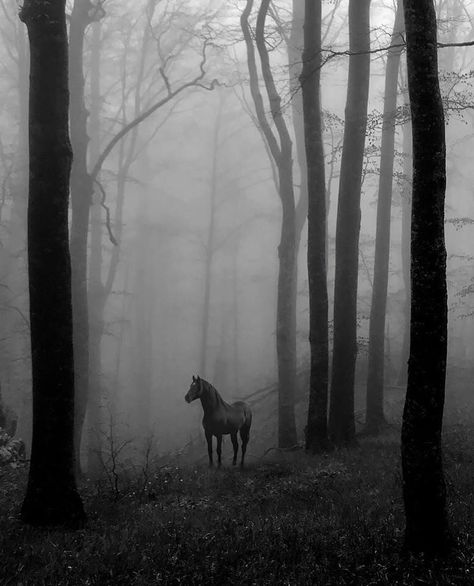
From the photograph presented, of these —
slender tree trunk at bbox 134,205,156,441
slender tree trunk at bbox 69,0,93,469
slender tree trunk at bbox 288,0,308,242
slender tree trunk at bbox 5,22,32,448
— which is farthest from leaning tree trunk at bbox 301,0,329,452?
slender tree trunk at bbox 134,205,156,441

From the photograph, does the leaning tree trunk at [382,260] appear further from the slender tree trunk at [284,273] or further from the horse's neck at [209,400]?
the horse's neck at [209,400]

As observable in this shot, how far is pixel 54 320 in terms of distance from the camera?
6645 millimetres

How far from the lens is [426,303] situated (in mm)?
5016

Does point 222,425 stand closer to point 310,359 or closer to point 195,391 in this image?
point 195,391

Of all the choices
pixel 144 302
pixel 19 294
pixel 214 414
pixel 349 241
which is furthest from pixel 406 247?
pixel 144 302

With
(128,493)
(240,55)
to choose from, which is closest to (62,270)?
(128,493)

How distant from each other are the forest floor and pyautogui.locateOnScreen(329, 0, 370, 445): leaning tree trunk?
2.56m

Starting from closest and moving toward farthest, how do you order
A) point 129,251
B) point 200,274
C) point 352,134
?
point 352,134 < point 129,251 < point 200,274

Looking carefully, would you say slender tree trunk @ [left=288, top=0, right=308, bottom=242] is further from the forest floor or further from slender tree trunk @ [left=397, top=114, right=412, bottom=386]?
the forest floor

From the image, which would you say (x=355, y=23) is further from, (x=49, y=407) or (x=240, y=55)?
(x=240, y=55)

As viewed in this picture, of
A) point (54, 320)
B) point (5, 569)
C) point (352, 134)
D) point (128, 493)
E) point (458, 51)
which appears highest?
point (458, 51)

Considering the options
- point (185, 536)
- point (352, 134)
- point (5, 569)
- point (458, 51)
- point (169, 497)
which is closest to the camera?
point (5, 569)

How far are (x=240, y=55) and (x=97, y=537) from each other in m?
28.7

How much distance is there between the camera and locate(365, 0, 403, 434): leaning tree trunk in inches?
558
